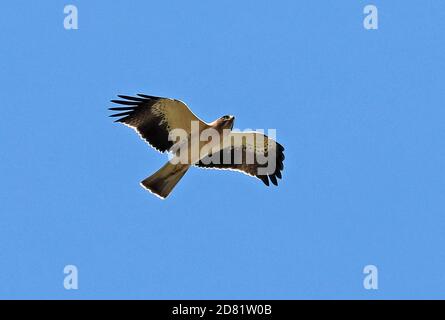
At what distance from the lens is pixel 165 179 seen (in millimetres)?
16594

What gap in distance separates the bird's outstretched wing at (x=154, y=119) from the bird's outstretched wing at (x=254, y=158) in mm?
1040

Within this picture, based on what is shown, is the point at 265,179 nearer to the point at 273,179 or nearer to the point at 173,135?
the point at 273,179

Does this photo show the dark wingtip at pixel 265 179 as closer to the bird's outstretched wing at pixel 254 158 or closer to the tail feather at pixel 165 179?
the bird's outstretched wing at pixel 254 158

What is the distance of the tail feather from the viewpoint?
16547 mm

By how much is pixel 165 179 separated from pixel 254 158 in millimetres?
2049

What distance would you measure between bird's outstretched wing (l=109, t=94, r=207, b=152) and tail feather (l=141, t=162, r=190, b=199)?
49 cm

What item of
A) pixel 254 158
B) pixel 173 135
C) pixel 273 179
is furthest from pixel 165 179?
pixel 273 179

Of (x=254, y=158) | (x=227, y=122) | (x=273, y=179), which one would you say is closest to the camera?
(x=227, y=122)

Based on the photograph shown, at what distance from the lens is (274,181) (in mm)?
17734
